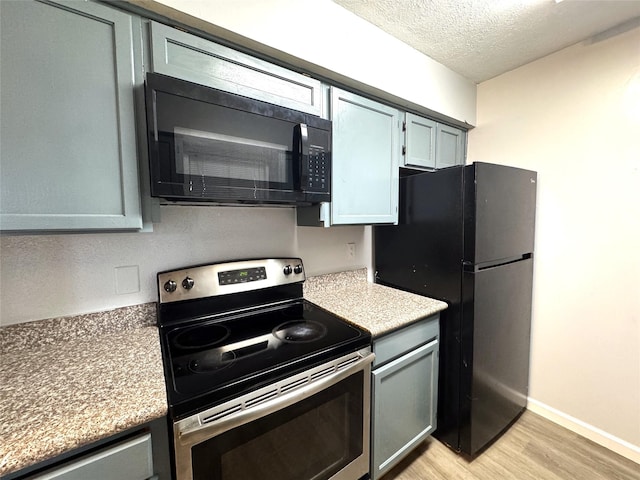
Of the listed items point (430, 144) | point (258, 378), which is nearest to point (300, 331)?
point (258, 378)

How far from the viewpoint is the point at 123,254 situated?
1.18 meters

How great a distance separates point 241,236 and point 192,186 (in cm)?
53

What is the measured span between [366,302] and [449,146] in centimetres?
134

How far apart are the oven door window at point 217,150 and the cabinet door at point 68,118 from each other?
119 mm

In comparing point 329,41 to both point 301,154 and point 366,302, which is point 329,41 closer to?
point 301,154

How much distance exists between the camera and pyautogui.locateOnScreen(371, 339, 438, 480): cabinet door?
129 centimetres

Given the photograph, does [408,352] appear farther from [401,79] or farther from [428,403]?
[401,79]

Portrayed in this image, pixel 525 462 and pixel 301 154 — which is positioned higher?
pixel 301 154

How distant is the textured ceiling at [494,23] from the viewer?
1.31 meters

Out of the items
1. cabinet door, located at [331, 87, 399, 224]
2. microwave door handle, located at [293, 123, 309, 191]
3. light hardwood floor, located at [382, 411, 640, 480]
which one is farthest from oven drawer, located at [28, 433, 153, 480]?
light hardwood floor, located at [382, 411, 640, 480]

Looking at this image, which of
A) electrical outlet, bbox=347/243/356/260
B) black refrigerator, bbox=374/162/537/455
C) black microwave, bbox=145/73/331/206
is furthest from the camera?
electrical outlet, bbox=347/243/356/260

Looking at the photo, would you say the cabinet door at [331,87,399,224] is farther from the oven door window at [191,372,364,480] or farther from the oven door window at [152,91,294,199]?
the oven door window at [191,372,364,480]

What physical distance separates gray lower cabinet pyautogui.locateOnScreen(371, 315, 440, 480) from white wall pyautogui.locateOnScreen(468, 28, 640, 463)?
95 cm

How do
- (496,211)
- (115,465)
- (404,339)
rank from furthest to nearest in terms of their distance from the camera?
(496,211) < (404,339) < (115,465)
